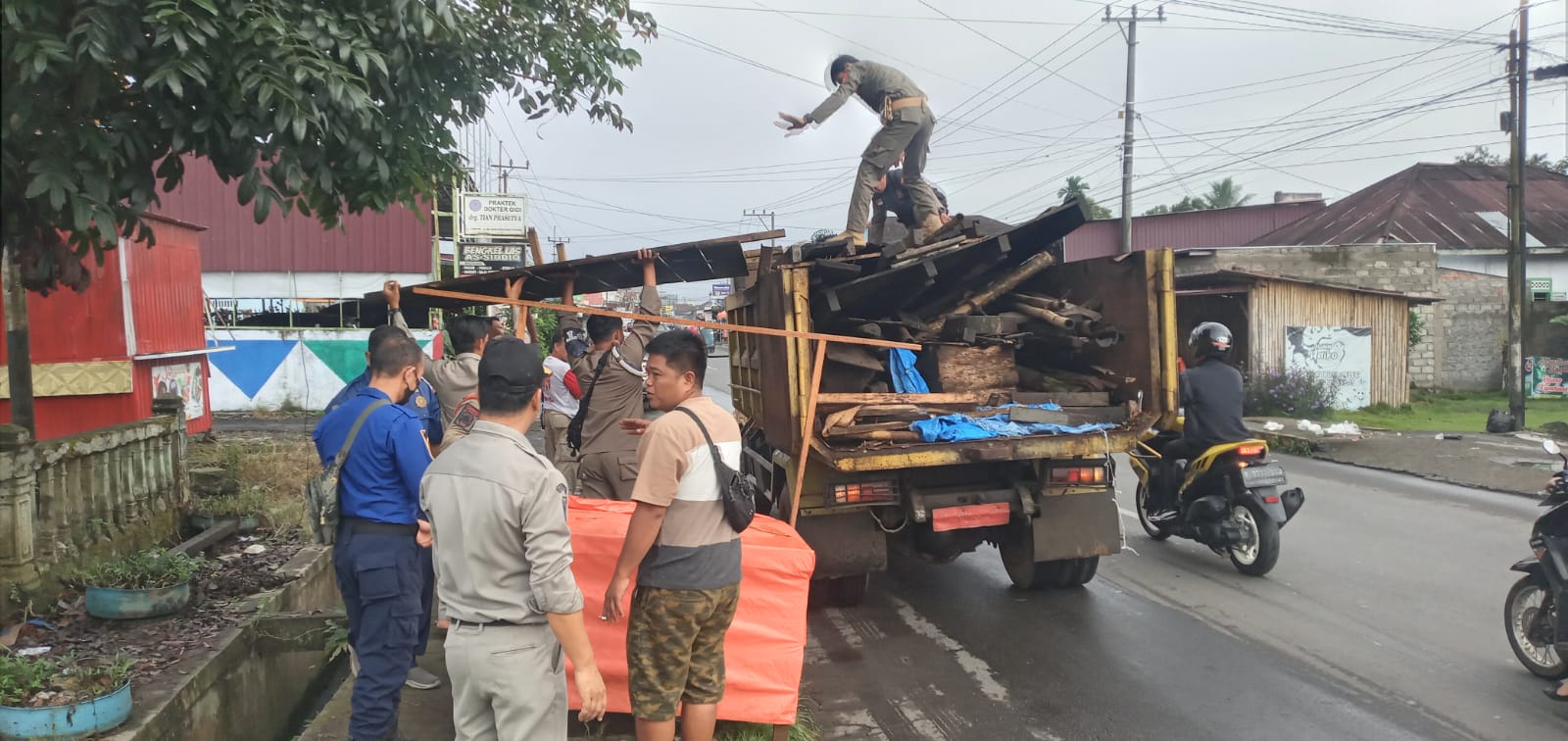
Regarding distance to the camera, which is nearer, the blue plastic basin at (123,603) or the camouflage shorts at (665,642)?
the camouflage shorts at (665,642)

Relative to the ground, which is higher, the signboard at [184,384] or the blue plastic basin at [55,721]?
the signboard at [184,384]

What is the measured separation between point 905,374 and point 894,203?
278 cm

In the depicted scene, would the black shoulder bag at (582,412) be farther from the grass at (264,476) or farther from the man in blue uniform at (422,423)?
the grass at (264,476)

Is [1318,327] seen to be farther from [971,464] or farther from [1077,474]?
[971,464]

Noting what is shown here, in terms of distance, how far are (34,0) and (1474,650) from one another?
6.70 metres

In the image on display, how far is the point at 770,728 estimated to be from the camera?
370 centimetres

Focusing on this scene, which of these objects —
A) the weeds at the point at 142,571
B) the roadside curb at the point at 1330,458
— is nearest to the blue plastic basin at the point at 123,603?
the weeds at the point at 142,571

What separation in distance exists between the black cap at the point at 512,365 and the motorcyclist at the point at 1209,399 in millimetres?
5198

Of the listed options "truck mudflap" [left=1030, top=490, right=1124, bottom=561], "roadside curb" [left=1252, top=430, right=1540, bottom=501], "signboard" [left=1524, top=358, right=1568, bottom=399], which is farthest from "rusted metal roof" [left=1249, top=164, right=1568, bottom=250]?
"truck mudflap" [left=1030, top=490, right=1124, bottom=561]

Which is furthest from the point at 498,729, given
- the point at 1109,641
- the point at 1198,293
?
the point at 1198,293

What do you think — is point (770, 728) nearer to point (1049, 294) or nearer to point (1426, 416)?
point (1049, 294)

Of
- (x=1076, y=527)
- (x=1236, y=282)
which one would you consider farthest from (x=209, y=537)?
(x=1236, y=282)

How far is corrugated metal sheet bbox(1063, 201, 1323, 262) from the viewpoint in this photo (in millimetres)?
33281

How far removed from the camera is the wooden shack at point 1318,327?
17250mm
